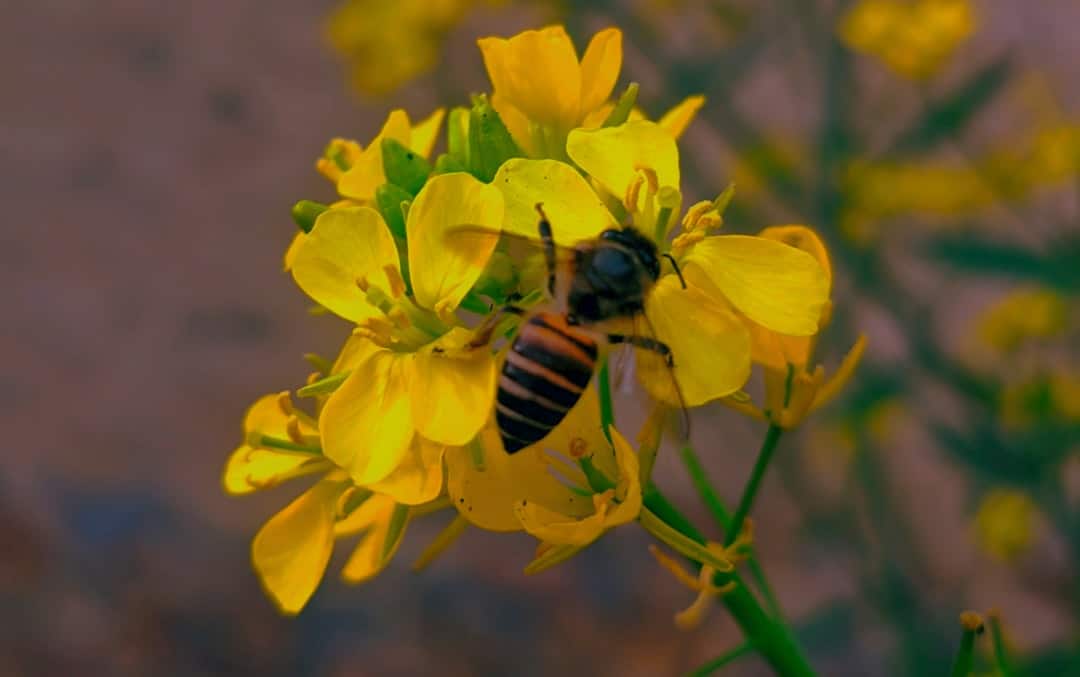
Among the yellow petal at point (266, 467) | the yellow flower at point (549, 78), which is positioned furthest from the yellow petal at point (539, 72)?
the yellow petal at point (266, 467)

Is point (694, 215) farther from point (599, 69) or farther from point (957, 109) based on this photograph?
point (957, 109)

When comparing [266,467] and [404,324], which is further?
[266,467]

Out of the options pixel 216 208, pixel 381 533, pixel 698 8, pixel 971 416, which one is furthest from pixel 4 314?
pixel 381 533

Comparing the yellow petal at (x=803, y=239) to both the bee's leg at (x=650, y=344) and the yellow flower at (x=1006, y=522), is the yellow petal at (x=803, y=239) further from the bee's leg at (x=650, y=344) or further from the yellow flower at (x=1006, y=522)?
the yellow flower at (x=1006, y=522)

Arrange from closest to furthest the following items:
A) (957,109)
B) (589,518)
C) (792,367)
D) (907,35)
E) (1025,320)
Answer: (589,518), (792,367), (957,109), (907,35), (1025,320)

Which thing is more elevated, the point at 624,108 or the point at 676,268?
the point at 624,108

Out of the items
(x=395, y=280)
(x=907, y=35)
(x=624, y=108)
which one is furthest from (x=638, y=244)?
(x=907, y=35)

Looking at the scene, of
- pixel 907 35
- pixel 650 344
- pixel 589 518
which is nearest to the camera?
pixel 589 518
